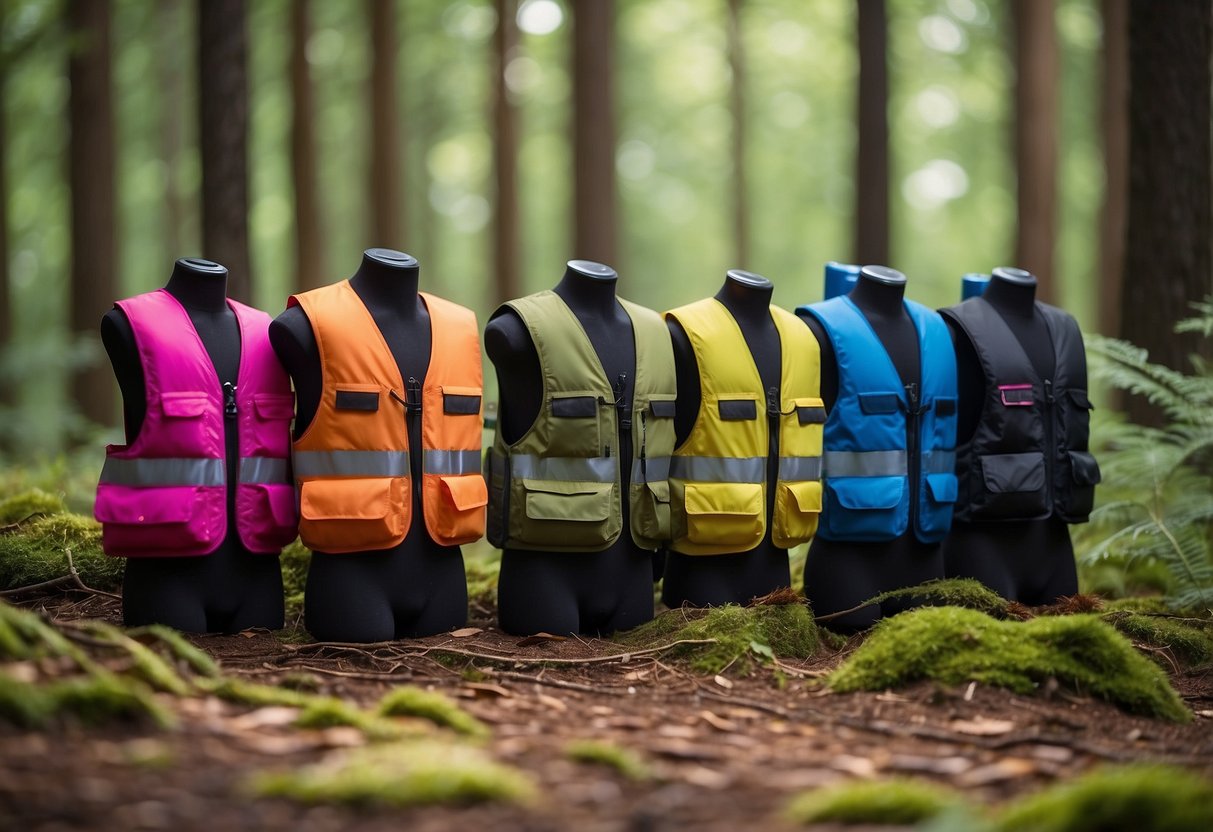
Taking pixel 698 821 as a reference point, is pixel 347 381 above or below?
above

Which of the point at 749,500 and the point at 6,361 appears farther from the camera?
the point at 6,361

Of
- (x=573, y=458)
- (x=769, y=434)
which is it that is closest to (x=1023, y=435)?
(x=769, y=434)

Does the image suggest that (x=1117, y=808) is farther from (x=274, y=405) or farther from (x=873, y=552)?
(x=274, y=405)

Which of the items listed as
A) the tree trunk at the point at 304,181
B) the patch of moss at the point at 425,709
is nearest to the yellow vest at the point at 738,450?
the patch of moss at the point at 425,709

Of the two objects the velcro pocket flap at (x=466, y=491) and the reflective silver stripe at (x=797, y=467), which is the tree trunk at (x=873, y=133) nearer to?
the reflective silver stripe at (x=797, y=467)

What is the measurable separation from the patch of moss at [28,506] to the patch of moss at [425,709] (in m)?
3.51

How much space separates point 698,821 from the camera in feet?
8.28

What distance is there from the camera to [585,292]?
503 cm

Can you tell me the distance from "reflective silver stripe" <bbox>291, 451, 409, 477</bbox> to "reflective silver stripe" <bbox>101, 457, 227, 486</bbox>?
41 centimetres

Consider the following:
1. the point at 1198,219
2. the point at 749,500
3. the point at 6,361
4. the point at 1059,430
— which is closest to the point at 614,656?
the point at 749,500

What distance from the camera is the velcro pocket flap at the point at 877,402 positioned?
5.30 m

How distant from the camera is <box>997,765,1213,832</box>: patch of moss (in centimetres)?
252

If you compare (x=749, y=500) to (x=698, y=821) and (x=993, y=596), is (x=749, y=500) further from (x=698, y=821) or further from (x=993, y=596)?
(x=698, y=821)

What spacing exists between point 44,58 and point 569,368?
1224 centimetres
